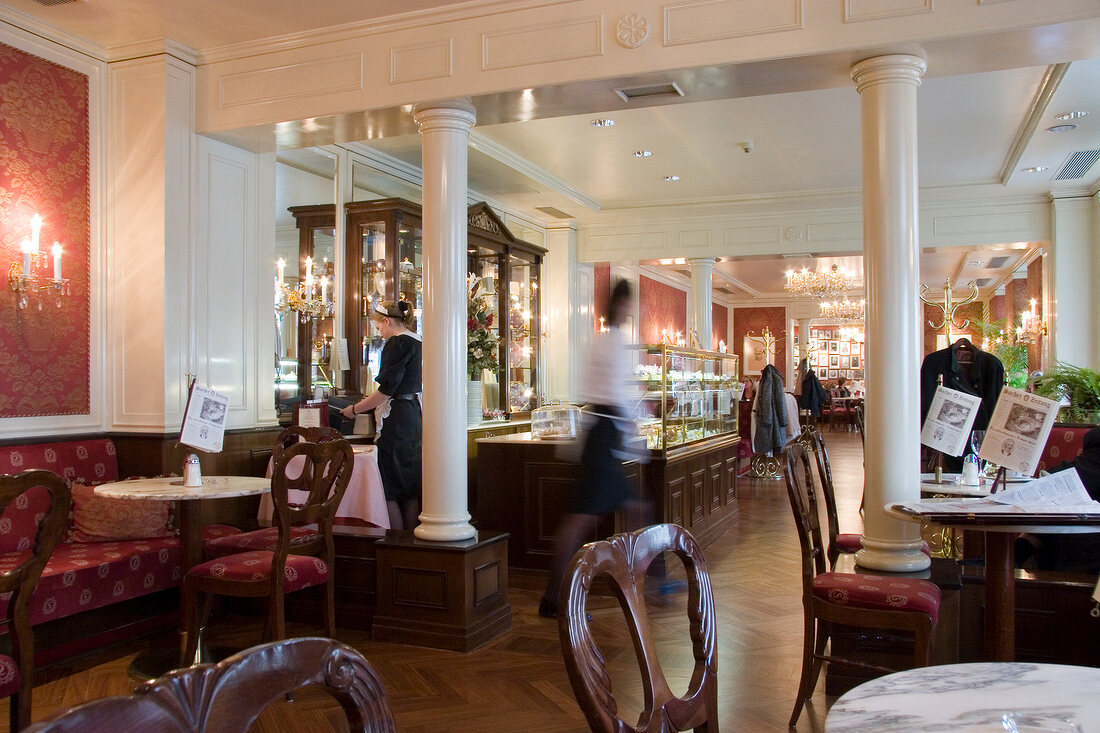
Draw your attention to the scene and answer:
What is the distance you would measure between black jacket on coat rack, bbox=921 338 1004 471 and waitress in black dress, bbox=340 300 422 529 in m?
3.29

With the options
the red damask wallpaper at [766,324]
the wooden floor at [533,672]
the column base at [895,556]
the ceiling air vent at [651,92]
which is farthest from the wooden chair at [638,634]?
the red damask wallpaper at [766,324]

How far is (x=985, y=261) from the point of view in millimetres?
12164

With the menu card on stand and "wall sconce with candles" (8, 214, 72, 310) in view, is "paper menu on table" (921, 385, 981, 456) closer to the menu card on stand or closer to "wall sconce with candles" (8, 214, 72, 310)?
the menu card on stand

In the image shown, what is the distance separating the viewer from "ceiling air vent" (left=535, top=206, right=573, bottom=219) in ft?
31.0

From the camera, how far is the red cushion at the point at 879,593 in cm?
293

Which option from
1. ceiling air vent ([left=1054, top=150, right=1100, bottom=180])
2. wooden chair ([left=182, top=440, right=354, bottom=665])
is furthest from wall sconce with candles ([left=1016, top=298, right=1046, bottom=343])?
wooden chair ([left=182, top=440, right=354, bottom=665])

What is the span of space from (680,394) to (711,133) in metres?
2.41

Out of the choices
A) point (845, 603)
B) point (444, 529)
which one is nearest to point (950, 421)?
point (845, 603)

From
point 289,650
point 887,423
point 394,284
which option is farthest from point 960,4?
point 394,284

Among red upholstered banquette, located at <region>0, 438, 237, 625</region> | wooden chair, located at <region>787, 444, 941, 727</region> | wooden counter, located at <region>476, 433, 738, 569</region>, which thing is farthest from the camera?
wooden counter, located at <region>476, 433, 738, 569</region>

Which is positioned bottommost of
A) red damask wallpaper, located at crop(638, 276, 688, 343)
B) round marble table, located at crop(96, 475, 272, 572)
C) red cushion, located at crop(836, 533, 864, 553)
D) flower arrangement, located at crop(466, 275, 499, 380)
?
red cushion, located at crop(836, 533, 864, 553)

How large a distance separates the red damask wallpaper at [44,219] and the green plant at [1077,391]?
23.1 ft

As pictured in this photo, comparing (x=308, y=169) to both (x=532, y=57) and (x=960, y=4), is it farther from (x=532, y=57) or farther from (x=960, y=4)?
(x=960, y=4)

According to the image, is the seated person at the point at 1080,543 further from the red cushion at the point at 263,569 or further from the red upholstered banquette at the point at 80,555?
the red upholstered banquette at the point at 80,555
